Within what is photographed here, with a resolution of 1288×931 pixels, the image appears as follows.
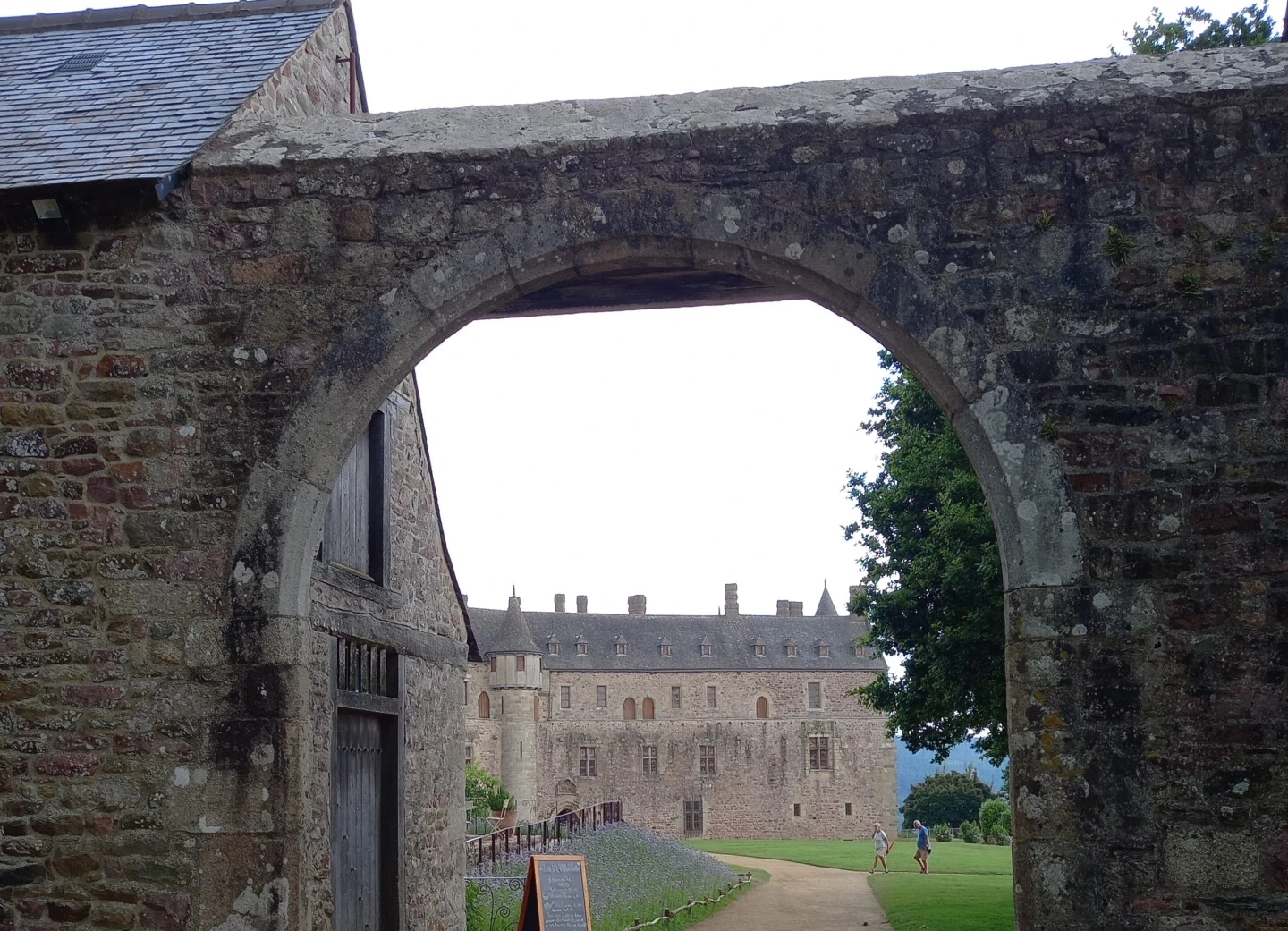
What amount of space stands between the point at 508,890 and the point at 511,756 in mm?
40422

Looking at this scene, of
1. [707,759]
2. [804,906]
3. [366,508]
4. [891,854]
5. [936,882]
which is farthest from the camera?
[707,759]

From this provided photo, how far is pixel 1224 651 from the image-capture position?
16.8 feet

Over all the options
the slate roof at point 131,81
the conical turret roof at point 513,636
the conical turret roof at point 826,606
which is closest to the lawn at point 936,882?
the slate roof at point 131,81

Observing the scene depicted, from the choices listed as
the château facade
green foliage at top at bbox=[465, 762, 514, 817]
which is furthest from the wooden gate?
the château facade

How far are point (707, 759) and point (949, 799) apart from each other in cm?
1304

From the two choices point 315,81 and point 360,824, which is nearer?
point 315,81

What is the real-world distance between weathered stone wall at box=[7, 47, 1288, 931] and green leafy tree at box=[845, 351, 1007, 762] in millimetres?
7105

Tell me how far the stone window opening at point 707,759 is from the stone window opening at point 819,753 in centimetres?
397

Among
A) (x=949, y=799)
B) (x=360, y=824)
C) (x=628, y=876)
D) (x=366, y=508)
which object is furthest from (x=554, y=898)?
(x=949, y=799)

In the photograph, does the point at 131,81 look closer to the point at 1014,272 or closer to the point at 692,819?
the point at 1014,272

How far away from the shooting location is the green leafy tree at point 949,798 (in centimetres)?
4431

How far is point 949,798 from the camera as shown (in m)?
44.8

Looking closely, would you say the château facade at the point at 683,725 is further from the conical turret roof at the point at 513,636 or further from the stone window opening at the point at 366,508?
the stone window opening at the point at 366,508

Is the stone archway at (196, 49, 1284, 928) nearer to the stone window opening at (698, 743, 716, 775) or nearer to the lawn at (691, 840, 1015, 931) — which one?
the lawn at (691, 840, 1015, 931)
